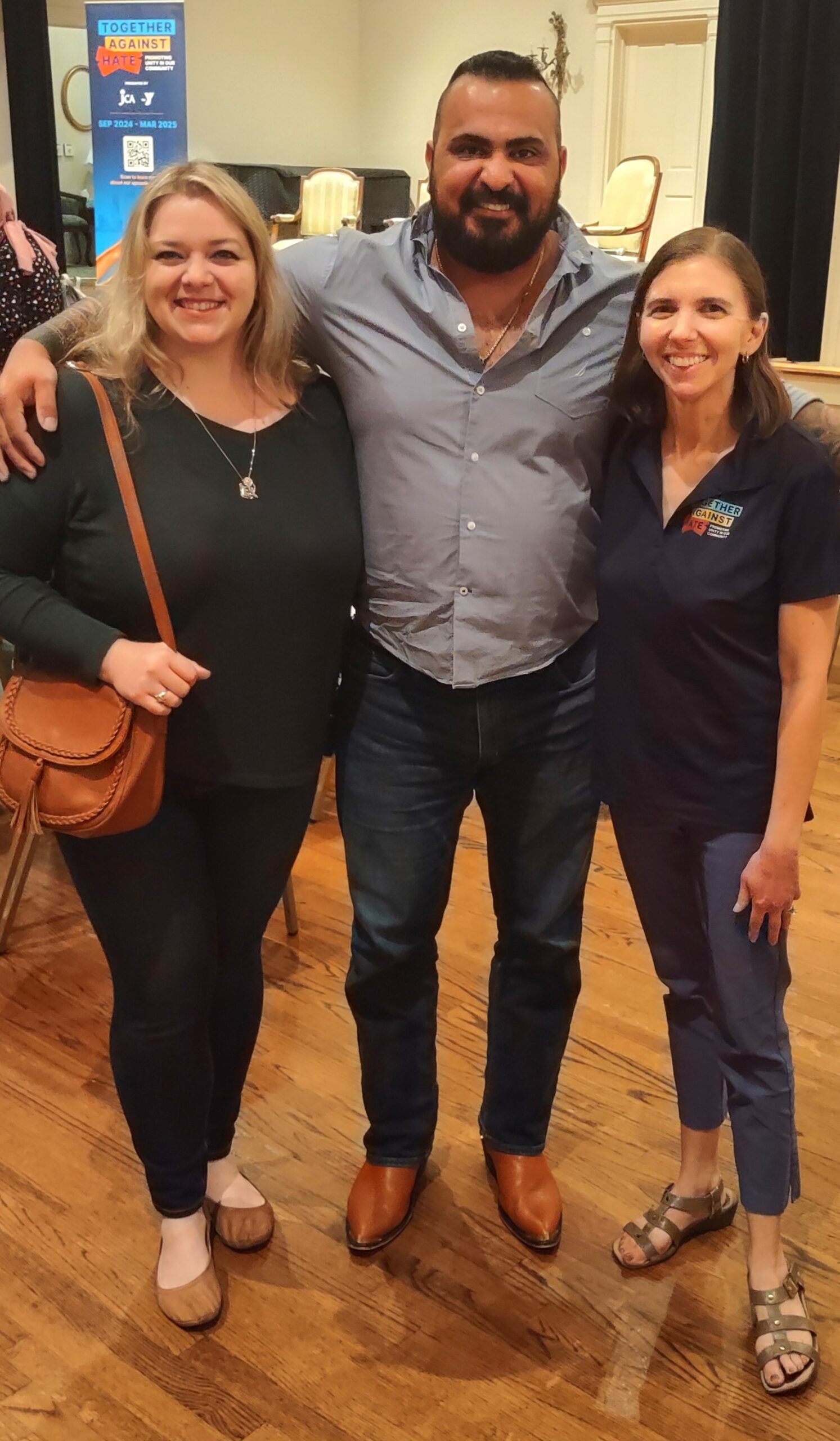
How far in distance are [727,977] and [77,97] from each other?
1099 centimetres

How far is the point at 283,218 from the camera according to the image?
361 inches

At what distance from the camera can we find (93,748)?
1.43 m

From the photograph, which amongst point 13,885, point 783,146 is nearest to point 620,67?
point 783,146

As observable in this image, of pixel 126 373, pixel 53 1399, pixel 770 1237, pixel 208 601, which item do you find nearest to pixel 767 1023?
pixel 770 1237

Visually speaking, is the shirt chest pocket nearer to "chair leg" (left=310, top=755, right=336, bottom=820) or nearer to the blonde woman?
the blonde woman

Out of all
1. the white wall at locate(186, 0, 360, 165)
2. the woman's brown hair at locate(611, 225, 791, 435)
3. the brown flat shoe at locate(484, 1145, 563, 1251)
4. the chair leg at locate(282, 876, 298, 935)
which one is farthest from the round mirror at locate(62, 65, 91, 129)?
the brown flat shoe at locate(484, 1145, 563, 1251)

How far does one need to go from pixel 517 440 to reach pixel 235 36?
10409 mm

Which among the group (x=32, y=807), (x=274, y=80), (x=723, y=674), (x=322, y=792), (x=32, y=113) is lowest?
(x=322, y=792)

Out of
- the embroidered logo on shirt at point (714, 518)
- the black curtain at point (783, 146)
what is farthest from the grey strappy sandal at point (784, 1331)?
the black curtain at point (783, 146)

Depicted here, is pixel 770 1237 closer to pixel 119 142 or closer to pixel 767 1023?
pixel 767 1023

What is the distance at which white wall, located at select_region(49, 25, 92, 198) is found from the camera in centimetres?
1024

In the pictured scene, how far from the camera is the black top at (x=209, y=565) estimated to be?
141 centimetres

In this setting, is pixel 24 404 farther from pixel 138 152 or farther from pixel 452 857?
pixel 138 152

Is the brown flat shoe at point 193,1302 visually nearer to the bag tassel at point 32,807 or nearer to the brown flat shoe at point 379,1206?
the brown flat shoe at point 379,1206
